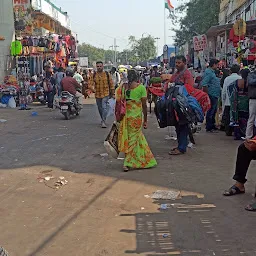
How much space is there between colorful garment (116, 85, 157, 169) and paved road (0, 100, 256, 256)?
246 millimetres

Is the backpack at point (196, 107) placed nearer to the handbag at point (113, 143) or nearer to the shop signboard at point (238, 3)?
the handbag at point (113, 143)

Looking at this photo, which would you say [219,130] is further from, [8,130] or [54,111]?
[54,111]

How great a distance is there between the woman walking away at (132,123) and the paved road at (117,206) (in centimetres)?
25

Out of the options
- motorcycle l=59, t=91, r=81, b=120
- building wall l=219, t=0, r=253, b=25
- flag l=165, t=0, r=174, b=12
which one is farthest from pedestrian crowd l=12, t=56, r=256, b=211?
flag l=165, t=0, r=174, b=12

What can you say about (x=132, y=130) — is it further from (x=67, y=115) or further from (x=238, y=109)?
(x=67, y=115)

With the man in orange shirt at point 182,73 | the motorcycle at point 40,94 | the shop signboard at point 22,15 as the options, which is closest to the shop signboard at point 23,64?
the motorcycle at point 40,94

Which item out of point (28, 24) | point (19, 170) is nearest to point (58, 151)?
point (19, 170)

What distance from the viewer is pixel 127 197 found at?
18.5ft

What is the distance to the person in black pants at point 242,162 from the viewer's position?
526 centimetres

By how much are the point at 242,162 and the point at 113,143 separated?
7.30ft

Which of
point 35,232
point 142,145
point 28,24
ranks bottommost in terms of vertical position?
point 35,232

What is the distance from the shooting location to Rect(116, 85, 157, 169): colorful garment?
22.5ft

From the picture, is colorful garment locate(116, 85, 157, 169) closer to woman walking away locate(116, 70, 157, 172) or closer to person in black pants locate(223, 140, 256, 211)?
woman walking away locate(116, 70, 157, 172)

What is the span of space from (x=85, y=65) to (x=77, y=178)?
39.2 meters
